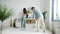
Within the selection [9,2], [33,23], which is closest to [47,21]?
[33,23]

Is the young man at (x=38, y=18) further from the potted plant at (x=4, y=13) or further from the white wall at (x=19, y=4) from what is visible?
the potted plant at (x=4, y=13)

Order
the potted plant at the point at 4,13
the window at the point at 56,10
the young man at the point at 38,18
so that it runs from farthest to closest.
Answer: the window at the point at 56,10 < the potted plant at the point at 4,13 < the young man at the point at 38,18

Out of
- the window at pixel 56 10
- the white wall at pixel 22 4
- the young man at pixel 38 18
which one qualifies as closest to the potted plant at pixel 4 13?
the white wall at pixel 22 4

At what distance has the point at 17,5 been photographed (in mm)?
3297

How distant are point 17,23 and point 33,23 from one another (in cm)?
40

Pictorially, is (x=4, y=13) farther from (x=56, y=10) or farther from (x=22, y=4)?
(x=56, y=10)

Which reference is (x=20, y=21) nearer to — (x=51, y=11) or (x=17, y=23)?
(x=17, y=23)

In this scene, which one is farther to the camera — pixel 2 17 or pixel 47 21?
pixel 47 21

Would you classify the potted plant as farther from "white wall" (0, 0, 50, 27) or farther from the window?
the window

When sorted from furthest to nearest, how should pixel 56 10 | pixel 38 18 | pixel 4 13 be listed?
pixel 56 10, pixel 4 13, pixel 38 18

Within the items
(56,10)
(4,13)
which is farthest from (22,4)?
(56,10)

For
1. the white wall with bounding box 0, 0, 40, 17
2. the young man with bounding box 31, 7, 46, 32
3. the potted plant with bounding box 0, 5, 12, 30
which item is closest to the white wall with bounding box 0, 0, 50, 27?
the white wall with bounding box 0, 0, 40, 17

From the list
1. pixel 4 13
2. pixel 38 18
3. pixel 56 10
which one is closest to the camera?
pixel 38 18

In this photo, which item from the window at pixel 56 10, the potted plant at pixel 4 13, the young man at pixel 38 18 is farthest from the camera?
the window at pixel 56 10
